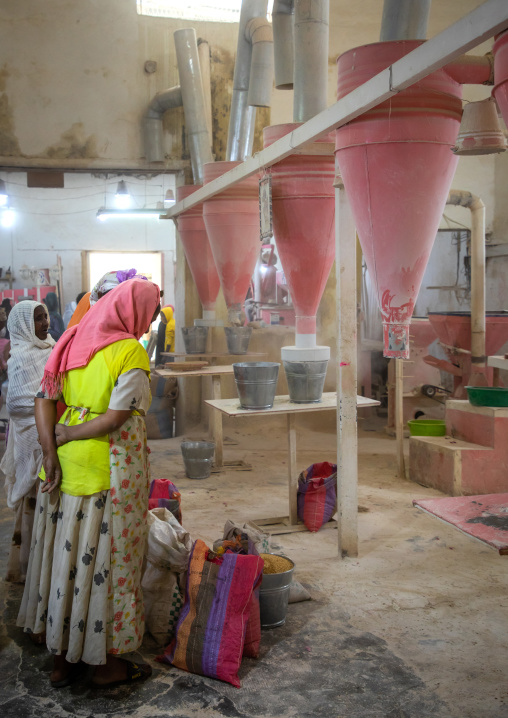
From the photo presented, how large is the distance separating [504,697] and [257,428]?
5.40m

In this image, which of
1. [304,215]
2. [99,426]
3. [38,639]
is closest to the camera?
[99,426]

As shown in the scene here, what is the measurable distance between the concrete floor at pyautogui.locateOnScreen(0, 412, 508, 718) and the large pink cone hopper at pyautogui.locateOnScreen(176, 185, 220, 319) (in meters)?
2.45

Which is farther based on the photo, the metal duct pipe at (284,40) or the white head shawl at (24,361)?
the metal duct pipe at (284,40)

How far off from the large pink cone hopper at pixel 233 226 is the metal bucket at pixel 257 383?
1332mm

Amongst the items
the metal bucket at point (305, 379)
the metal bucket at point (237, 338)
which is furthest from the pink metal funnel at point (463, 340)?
the metal bucket at point (305, 379)

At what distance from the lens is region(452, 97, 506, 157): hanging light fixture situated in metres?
2.82

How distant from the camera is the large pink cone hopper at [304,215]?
4.21 m

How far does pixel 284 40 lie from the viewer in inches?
179

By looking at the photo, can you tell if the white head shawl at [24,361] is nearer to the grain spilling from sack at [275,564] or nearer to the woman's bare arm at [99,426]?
the woman's bare arm at [99,426]

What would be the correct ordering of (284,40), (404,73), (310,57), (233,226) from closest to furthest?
(404,73)
(310,57)
(284,40)
(233,226)

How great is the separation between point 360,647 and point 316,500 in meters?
1.64

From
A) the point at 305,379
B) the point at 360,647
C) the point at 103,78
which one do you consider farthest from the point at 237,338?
the point at 360,647

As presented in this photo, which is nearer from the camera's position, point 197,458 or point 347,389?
point 347,389

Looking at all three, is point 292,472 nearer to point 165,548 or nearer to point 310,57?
point 165,548
